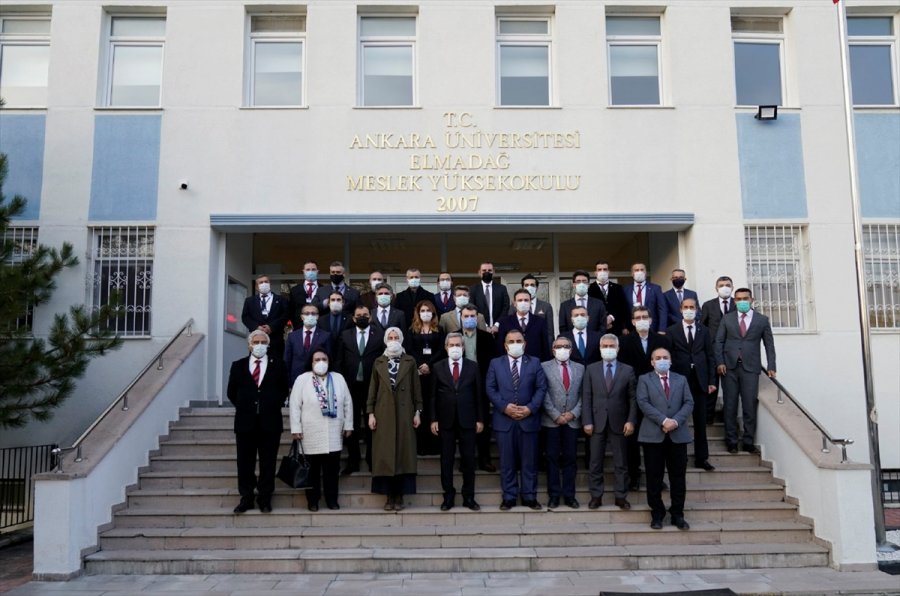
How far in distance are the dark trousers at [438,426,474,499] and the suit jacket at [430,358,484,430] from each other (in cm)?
8

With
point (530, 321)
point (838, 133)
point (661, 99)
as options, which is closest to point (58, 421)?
point (530, 321)

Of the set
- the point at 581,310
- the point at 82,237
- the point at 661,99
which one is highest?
the point at 661,99

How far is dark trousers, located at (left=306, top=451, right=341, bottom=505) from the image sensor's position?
8.46m

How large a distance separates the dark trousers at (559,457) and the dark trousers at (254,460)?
117 inches

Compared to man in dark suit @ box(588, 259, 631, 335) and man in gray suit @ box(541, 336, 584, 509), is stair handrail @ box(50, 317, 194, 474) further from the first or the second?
man in dark suit @ box(588, 259, 631, 335)

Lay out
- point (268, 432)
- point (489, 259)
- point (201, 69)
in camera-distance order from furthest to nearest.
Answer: point (489, 259), point (201, 69), point (268, 432)

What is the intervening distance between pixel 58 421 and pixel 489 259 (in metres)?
→ 7.49

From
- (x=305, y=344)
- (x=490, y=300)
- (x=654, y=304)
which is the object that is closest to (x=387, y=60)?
(x=490, y=300)

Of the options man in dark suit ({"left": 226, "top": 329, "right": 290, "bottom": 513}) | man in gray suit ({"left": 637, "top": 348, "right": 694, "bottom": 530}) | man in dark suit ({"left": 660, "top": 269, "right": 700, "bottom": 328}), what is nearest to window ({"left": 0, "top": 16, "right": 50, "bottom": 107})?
man in dark suit ({"left": 226, "top": 329, "right": 290, "bottom": 513})

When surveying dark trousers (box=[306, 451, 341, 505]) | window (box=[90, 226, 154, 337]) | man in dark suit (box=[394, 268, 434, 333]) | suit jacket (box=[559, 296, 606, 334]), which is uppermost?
window (box=[90, 226, 154, 337])

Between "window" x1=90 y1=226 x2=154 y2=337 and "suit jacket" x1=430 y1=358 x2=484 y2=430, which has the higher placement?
"window" x1=90 y1=226 x2=154 y2=337

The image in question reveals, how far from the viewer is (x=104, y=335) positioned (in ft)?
33.1

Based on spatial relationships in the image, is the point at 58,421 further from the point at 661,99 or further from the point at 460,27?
the point at 661,99

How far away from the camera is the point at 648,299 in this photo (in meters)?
10.3
